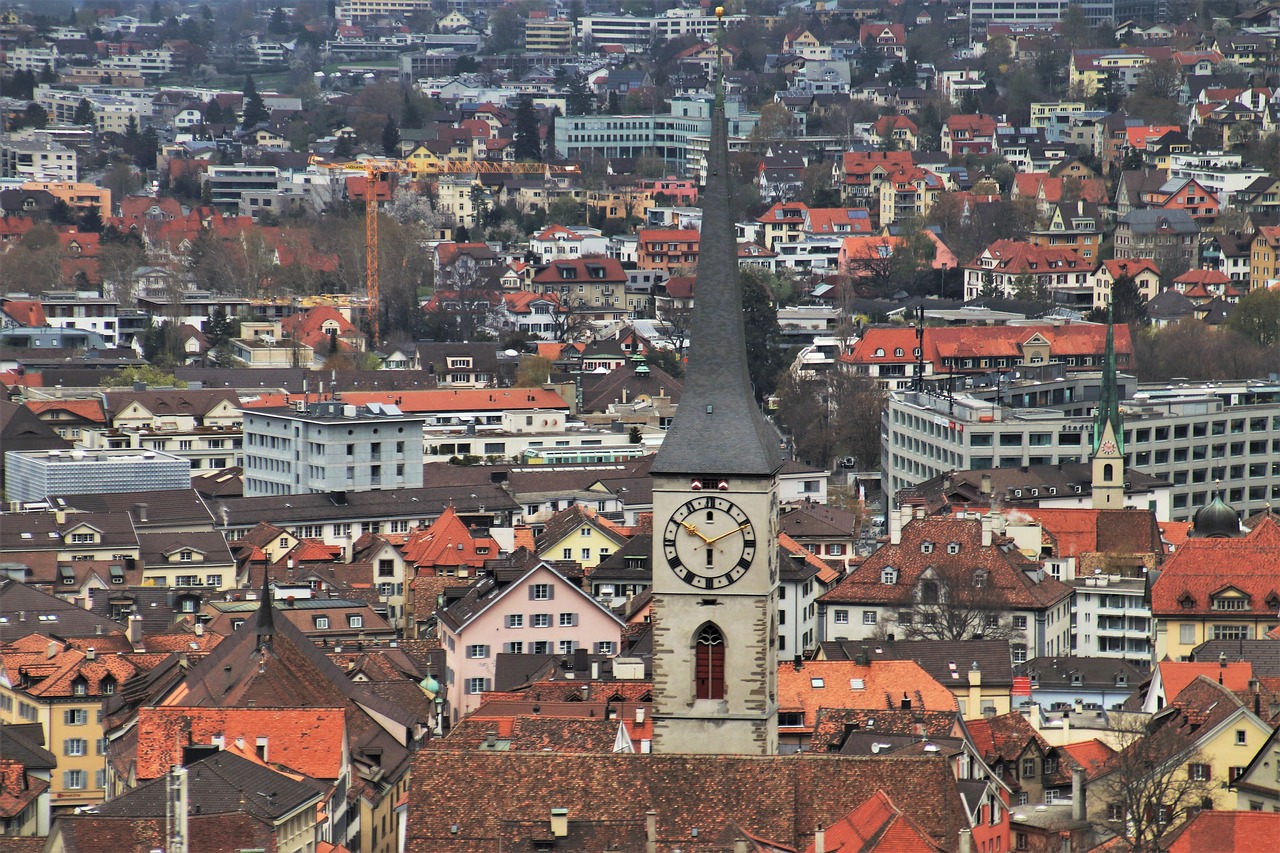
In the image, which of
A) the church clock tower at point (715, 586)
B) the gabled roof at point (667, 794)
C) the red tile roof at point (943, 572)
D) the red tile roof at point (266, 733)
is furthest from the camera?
the red tile roof at point (943, 572)

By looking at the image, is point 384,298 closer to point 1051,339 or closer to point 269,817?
point 1051,339

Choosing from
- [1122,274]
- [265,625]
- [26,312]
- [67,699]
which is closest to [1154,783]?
[265,625]

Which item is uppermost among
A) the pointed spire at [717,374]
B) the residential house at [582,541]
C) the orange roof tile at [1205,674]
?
the pointed spire at [717,374]

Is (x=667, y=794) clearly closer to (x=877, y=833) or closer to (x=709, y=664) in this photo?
(x=709, y=664)

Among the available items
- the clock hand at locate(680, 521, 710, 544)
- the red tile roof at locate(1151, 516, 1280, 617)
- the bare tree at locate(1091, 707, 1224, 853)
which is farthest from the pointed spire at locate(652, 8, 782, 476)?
the red tile roof at locate(1151, 516, 1280, 617)

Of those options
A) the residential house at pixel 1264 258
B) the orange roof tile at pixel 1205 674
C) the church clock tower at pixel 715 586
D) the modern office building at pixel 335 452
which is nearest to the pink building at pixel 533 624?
the orange roof tile at pixel 1205 674

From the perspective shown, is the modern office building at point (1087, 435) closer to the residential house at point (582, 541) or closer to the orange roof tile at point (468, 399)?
the orange roof tile at point (468, 399)
